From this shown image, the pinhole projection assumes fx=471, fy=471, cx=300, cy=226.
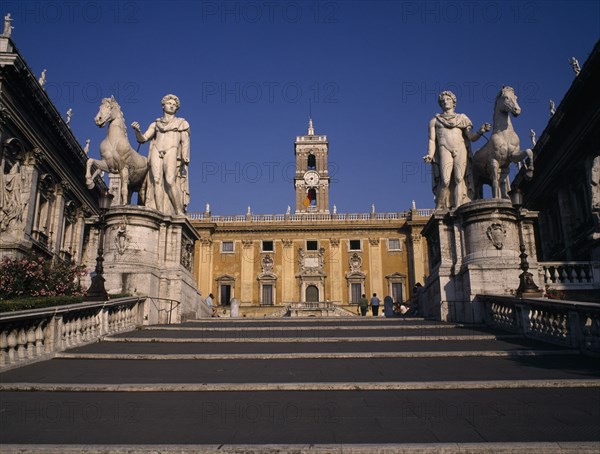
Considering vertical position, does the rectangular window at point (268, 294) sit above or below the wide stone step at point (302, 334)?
above

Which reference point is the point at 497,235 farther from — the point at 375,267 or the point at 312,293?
the point at 312,293

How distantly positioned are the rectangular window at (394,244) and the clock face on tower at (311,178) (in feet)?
66.3

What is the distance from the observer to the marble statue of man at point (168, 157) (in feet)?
50.5

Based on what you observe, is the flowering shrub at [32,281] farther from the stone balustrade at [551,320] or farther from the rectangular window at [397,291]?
the rectangular window at [397,291]

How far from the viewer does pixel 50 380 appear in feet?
20.1

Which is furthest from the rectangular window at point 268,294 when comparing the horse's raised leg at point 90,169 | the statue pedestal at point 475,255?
the horse's raised leg at point 90,169

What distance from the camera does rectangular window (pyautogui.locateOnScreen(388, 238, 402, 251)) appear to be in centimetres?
4838

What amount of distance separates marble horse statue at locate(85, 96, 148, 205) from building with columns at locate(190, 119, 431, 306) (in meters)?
32.7

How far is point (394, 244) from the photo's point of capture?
48.6 metres

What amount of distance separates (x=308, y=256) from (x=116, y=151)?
115 feet

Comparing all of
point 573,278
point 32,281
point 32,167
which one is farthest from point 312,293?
point 32,281

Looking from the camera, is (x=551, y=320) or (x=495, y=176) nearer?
(x=551, y=320)

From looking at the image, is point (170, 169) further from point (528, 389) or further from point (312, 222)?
point (312, 222)

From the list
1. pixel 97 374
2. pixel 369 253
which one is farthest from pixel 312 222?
pixel 97 374
